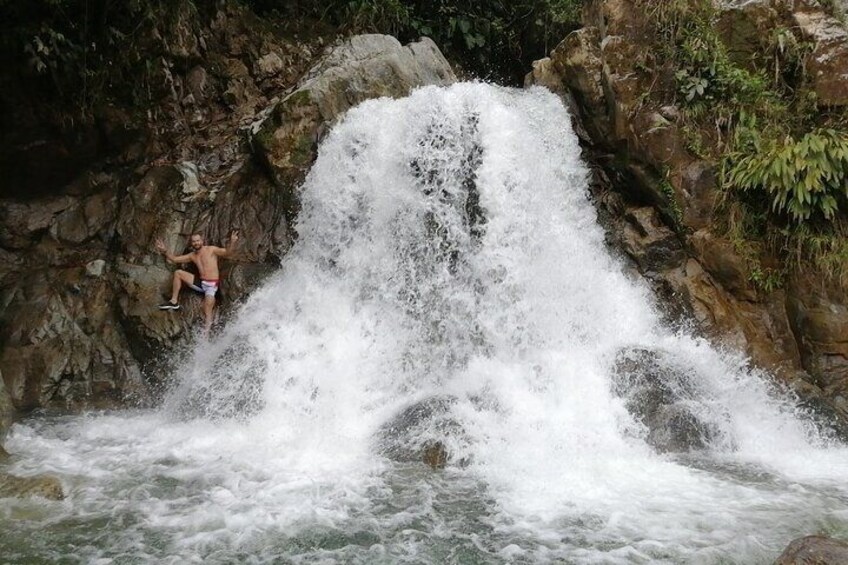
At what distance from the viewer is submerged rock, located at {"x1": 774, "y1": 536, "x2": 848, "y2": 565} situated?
4.36 meters

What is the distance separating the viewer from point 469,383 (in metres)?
7.88

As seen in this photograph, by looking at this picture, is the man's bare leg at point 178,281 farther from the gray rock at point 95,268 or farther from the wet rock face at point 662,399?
the wet rock face at point 662,399

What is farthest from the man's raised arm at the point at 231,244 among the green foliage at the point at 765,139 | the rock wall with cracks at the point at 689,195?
the green foliage at the point at 765,139

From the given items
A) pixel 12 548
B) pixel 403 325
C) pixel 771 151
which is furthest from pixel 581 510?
pixel 771 151

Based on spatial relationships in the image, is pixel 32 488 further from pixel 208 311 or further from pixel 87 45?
pixel 87 45

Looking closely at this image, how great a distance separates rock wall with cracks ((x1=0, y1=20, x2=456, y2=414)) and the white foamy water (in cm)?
52

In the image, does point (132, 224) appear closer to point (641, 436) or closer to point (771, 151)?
point (641, 436)

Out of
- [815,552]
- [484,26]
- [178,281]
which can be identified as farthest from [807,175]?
[484,26]

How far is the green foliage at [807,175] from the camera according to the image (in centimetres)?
781

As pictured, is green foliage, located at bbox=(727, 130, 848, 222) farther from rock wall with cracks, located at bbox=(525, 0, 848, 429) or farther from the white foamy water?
the white foamy water

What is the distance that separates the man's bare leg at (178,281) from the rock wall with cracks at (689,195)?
5802 millimetres

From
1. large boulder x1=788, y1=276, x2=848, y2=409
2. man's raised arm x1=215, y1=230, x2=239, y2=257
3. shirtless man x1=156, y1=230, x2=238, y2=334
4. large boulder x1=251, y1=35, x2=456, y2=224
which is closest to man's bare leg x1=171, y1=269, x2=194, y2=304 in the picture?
shirtless man x1=156, y1=230, x2=238, y2=334

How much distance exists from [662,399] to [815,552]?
303 cm

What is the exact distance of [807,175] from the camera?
7832 mm
